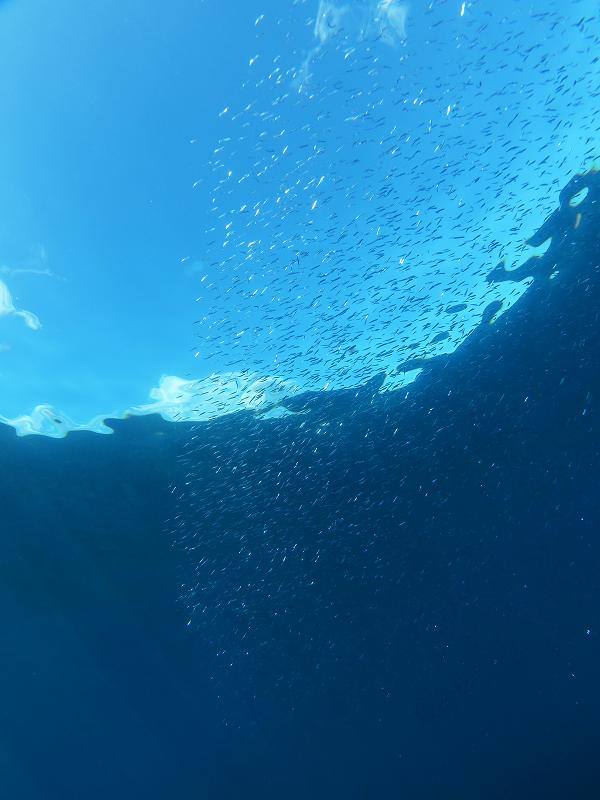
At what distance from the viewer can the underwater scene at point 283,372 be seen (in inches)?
293

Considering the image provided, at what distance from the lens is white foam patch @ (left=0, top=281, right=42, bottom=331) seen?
357 inches

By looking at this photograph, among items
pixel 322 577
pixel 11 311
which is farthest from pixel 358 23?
pixel 322 577

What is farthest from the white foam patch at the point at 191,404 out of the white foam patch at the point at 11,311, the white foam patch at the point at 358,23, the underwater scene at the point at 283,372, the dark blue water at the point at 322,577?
the white foam patch at the point at 358,23

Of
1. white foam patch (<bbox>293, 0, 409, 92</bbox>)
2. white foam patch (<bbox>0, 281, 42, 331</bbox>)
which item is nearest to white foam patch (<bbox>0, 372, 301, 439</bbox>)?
white foam patch (<bbox>0, 281, 42, 331</bbox>)

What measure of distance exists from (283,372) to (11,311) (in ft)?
16.2

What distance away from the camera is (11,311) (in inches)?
368

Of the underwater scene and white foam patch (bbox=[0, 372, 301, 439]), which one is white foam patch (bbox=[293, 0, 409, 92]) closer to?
the underwater scene

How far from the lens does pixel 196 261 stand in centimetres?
911

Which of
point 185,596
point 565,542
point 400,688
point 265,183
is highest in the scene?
point 265,183

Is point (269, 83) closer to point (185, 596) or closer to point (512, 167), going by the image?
point (512, 167)

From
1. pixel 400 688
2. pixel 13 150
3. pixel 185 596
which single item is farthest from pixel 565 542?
pixel 13 150

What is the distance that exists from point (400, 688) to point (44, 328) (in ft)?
74.8

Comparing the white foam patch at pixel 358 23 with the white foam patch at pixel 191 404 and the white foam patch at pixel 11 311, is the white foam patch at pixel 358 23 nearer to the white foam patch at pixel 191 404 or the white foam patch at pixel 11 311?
the white foam patch at pixel 11 311

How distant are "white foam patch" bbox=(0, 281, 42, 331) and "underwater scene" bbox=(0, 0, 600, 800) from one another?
0.14 feet
